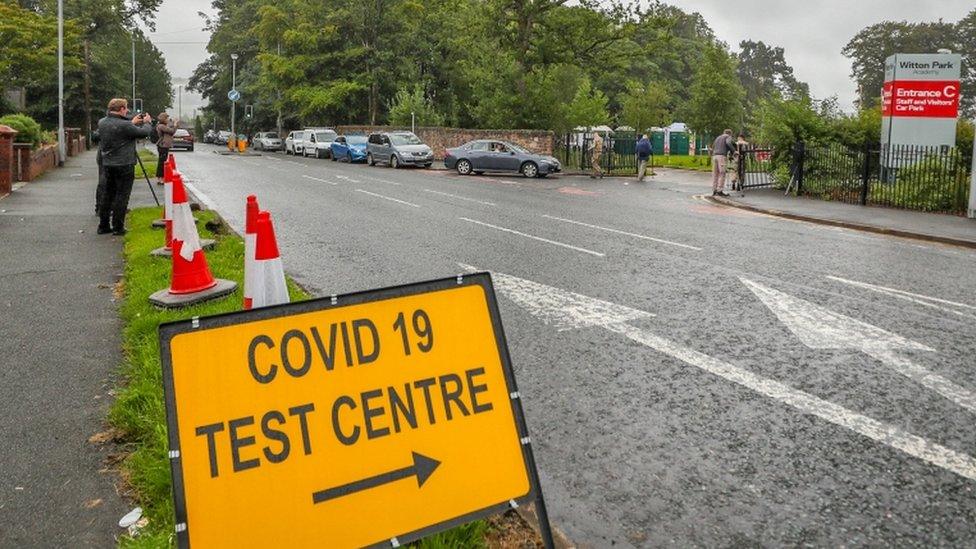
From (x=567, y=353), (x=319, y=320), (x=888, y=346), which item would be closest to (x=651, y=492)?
(x=319, y=320)

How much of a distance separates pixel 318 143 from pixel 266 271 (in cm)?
4608

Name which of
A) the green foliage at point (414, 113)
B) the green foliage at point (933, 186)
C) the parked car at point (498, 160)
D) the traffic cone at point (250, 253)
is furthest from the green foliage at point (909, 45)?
the traffic cone at point (250, 253)

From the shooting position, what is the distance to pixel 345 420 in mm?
2809

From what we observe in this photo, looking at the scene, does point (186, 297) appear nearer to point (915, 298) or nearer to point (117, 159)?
point (117, 159)

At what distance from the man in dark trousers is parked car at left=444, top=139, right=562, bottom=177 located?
20.4m

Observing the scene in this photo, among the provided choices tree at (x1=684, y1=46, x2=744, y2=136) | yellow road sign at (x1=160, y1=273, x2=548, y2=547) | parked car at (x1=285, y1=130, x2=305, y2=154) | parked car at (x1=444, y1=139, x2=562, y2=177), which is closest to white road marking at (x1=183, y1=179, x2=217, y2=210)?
parked car at (x1=444, y1=139, x2=562, y2=177)

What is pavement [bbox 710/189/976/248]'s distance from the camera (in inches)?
559

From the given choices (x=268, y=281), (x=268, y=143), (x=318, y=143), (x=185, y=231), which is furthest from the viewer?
(x=268, y=143)

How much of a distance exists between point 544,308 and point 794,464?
349 cm

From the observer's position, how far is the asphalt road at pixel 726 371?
3.59m

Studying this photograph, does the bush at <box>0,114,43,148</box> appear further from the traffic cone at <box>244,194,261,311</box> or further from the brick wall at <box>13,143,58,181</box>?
the traffic cone at <box>244,194,261,311</box>

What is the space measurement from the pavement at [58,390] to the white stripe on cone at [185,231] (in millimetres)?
783

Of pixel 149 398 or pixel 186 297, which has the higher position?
pixel 186 297

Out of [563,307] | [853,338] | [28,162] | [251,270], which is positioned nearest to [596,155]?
[28,162]
